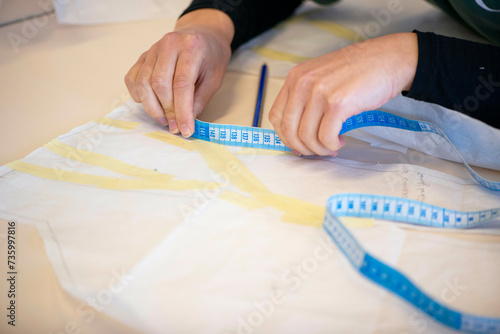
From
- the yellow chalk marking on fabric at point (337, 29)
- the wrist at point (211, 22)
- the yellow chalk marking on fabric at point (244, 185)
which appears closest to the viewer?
the yellow chalk marking on fabric at point (244, 185)

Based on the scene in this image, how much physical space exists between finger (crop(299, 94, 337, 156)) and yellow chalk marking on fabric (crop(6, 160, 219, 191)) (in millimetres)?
164

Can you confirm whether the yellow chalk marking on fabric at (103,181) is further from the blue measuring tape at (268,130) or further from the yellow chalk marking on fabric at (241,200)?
the blue measuring tape at (268,130)

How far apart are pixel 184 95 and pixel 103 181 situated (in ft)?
0.71

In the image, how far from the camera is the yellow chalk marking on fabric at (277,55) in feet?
3.35

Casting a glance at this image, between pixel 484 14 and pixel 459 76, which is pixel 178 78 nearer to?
pixel 459 76

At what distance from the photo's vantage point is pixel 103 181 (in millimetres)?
666

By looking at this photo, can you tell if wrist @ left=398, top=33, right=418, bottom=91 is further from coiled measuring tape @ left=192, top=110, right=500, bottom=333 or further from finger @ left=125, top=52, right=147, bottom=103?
finger @ left=125, top=52, right=147, bottom=103

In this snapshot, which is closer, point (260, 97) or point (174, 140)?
point (174, 140)

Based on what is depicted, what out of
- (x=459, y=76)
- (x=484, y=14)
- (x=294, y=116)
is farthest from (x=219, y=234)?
(x=484, y=14)

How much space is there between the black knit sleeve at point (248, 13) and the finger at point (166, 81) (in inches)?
11.1

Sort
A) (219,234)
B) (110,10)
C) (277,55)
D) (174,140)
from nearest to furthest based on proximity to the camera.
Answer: (219,234)
(174,140)
(277,55)
(110,10)

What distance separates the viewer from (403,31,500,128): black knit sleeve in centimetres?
67

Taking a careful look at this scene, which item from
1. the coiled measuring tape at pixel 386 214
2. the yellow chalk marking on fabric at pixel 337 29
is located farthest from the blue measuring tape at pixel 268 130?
the yellow chalk marking on fabric at pixel 337 29

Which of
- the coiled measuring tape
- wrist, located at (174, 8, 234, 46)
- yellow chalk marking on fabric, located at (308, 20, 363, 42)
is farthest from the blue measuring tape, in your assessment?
yellow chalk marking on fabric, located at (308, 20, 363, 42)
